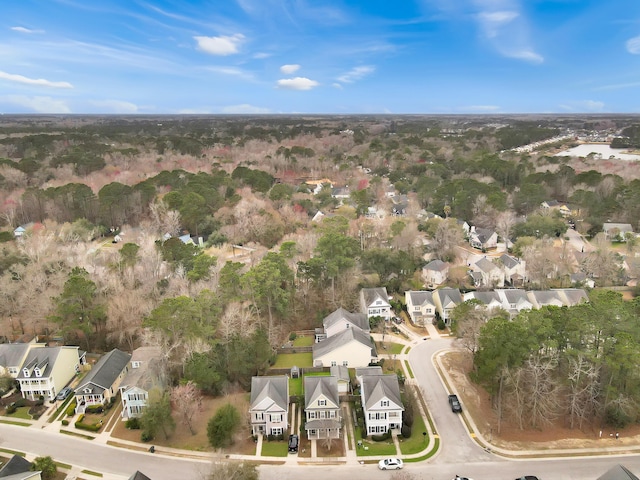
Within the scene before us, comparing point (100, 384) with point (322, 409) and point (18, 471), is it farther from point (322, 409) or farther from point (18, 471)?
point (322, 409)

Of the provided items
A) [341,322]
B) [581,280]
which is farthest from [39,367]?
[581,280]

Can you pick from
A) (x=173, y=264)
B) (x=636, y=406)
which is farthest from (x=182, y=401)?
(x=636, y=406)

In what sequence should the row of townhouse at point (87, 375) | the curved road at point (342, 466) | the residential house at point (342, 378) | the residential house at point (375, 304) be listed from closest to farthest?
1. the curved road at point (342, 466)
2. the row of townhouse at point (87, 375)
3. the residential house at point (342, 378)
4. the residential house at point (375, 304)

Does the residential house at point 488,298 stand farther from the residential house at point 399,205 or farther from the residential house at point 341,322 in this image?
the residential house at point 399,205

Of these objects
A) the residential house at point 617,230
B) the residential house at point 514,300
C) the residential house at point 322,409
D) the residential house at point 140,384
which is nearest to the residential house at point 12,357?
the residential house at point 140,384

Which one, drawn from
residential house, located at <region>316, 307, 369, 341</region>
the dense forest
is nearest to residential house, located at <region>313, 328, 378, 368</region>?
residential house, located at <region>316, 307, 369, 341</region>

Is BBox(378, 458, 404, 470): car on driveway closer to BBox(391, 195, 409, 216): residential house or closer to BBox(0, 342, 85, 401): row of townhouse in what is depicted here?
BBox(0, 342, 85, 401): row of townhouse

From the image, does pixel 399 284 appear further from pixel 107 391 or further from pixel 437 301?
pixel 107 391
